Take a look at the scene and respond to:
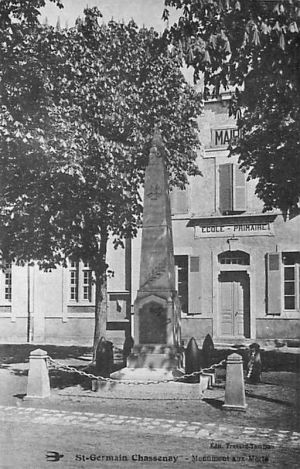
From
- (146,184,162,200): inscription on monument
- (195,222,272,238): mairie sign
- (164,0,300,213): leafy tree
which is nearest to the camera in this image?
(164,0,300,213): leafy tree

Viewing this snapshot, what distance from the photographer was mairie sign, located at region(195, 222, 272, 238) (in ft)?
34.1

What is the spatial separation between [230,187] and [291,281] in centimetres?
329

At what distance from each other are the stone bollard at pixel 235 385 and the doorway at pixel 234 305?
2995mm

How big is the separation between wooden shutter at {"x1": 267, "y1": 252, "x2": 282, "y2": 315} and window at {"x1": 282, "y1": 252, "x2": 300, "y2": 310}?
17cm

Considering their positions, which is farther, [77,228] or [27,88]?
[77,228]

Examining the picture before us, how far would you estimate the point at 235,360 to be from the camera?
620 cm

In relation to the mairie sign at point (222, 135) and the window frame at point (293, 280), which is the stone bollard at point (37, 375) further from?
the mairie sign at point (222, 135)

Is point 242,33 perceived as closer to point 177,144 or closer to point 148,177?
point 148,177

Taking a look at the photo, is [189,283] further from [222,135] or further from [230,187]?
[222,135]

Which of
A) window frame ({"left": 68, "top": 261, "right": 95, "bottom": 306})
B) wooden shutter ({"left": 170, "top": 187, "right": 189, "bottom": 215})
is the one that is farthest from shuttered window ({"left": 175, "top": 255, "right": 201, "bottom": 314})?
window frame ({"left": 68, "top": 261, "right": 95, "bottom": 306})

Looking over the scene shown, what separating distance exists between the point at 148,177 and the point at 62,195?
1.36 metres

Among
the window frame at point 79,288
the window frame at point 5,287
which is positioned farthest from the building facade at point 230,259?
the window frame at point 5,287

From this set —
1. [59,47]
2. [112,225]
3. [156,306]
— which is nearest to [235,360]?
[156,306]

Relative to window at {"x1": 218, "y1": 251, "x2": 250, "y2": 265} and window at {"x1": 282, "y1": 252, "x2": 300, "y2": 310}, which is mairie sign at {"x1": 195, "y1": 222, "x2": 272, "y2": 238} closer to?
window at {"x1": 218, "y1": 251, "x2": 250, "y2": 265}
